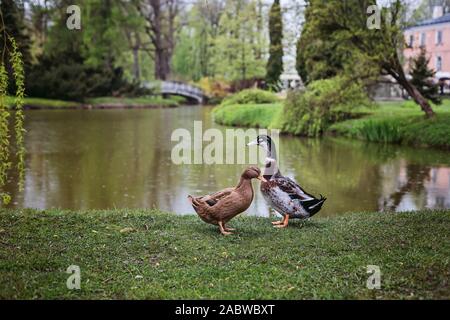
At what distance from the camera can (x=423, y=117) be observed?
18.5m

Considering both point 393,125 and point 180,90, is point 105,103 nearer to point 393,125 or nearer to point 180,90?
point 180,90

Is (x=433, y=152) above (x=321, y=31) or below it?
below

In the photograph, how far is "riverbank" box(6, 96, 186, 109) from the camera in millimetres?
37234

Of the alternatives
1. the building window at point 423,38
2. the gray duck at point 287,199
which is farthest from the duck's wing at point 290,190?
the building window at point 423,38

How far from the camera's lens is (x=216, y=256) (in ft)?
17.3

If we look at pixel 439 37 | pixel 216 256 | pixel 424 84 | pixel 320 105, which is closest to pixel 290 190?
pixel 216 256

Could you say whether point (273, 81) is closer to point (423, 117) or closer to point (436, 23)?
point (436, 23)

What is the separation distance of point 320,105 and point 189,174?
8668 mm

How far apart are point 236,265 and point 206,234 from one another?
1.26 metres

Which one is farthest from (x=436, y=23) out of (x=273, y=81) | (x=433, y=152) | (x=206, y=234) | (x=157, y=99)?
(x=206, y=234)

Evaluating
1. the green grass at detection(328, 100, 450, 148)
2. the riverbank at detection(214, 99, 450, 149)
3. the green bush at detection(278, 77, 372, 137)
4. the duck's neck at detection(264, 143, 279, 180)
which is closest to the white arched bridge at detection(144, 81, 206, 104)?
the riverbank at detection(214, 99, 450, 149)

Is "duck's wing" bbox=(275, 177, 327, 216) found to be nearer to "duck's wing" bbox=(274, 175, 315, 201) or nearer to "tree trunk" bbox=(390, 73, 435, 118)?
"duck's wing" bbox=(274, 175, 315, 201)

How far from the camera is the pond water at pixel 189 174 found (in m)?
10.2

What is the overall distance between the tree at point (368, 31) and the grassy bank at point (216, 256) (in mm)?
12236
